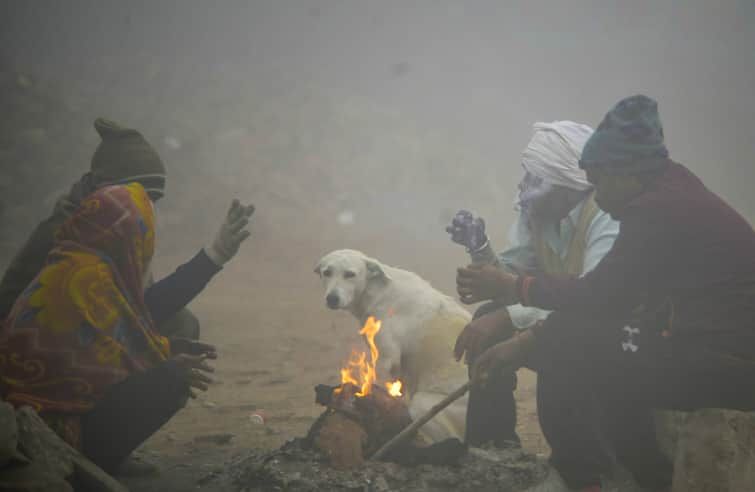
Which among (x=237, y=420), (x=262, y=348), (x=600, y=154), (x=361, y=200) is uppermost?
(x=361, y=200)

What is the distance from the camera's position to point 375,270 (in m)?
4.84

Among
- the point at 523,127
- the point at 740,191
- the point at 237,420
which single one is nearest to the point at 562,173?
the point at 237,420

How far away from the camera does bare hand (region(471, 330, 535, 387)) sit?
260 cm

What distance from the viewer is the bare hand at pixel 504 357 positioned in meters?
2.60

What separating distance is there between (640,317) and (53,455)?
87.0 inches

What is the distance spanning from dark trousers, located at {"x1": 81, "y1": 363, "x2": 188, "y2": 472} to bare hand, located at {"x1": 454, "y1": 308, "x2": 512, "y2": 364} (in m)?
1.41

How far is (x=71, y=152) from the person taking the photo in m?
18.7

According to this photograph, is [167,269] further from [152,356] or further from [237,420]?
[152,356]

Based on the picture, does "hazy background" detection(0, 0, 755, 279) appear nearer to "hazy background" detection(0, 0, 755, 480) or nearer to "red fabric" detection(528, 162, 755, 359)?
"hazy background" detection(0, 0, 755, 480)

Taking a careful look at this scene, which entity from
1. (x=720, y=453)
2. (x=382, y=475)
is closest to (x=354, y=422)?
(x=382, y=475)

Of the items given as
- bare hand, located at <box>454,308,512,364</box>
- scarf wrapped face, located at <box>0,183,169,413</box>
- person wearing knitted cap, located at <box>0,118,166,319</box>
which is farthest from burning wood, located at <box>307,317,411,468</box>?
person wearing knitted cap, located at <box>0,118,166,319</box>

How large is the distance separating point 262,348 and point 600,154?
19.3 feet

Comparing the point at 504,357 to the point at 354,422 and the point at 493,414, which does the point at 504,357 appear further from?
the point at 354,422

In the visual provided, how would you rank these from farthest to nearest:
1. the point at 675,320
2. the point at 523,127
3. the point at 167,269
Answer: the point at 523,127 < the point at 167,269 < the point at 675,320
